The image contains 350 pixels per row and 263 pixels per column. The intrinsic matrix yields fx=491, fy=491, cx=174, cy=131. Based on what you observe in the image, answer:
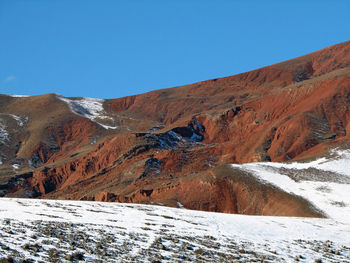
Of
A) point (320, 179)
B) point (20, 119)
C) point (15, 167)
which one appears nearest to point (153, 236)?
point (320, 179)

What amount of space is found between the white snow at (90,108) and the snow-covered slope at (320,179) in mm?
95314

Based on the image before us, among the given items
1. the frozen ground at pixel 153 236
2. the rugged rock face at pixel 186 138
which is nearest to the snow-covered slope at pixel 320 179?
the rugged rock face at pixel 186 138

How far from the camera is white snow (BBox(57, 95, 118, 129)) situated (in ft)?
517

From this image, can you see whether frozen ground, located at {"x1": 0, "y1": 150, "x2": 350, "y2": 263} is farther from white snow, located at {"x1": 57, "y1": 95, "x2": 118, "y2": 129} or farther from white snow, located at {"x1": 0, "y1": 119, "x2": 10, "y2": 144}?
white snow, located at {"x1": 57, "y1": 95, "x2": 118, "y2": 129}

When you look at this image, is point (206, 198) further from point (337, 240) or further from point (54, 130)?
point (54, 130)

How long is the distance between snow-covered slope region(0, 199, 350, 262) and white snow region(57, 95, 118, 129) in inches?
4602

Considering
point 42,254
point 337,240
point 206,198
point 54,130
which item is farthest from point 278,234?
point 54,130

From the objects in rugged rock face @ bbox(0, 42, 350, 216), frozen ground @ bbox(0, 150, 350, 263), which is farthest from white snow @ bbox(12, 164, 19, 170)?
frozen ground @ bbox(0, 150, 350, 263)

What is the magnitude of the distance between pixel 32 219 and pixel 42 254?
24.6ft

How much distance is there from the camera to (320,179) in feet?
164

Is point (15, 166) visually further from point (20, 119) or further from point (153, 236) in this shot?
point (153, 236)

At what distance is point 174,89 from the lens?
595 feet

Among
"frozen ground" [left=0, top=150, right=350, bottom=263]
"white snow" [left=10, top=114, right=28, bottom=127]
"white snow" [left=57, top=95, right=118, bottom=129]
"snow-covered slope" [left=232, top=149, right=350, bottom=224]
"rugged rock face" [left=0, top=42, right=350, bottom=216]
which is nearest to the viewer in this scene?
"frozen ground" [left=0, top=150, right=350, bottom=263]

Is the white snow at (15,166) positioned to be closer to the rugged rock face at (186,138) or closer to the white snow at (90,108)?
the rugged rock face at (186,138)
